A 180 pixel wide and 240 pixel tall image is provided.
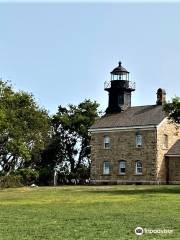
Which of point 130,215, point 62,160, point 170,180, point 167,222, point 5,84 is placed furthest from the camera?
point 62,160

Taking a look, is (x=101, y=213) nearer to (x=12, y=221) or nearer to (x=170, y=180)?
(x=12, y=221)

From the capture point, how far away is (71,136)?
6456cm

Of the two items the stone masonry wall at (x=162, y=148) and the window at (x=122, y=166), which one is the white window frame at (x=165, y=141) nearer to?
the stone masonry wall at (x=162, y=148)

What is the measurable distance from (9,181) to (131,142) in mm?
12131

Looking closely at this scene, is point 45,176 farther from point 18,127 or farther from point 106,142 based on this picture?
point 18,127

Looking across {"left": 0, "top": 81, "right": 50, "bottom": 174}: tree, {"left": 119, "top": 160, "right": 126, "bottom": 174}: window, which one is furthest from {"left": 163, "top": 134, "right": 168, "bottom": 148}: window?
{"left": 0, "top": 81, "right": 50, "bottom": 174}: tree

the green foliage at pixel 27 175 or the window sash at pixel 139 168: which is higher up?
the window sash at pixel 139 168

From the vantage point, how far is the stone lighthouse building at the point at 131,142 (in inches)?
2038

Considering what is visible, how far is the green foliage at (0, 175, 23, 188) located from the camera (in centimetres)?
4804

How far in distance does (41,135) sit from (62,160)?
35.4ft

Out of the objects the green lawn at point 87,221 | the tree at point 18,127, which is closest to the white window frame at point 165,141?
the tree at point 18,127

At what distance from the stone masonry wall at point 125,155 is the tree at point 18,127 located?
18.2 feet

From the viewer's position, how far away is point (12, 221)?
1672 centimetres

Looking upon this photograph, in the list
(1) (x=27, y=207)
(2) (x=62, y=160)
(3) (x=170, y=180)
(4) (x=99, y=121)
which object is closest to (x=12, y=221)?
(1) (x=27, y=207)
